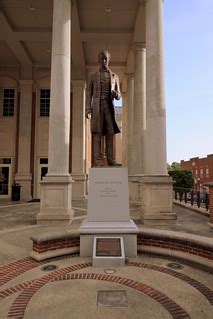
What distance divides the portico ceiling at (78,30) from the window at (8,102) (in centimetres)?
217

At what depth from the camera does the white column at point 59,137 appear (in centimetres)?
1015

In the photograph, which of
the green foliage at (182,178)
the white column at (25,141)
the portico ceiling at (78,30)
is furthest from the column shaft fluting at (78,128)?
the green foliage at (182,178)

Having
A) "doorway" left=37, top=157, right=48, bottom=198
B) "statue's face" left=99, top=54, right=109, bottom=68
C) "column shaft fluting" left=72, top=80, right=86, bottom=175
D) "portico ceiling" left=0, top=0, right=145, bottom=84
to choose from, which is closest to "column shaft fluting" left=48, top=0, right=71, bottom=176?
"portico ceiling" left=0, top=0, right=145, bottom=84

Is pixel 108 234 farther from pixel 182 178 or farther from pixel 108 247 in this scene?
pixel 182 178

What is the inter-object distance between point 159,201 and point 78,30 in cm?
1215

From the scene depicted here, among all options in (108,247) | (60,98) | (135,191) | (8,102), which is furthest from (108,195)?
(8,102)

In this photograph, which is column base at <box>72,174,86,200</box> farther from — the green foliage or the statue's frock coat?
the statue's frock coat

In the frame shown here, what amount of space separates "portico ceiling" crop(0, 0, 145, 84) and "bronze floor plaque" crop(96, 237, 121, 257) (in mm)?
11981

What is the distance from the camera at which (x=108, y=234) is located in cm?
618

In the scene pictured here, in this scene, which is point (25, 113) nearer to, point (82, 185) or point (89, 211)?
point (82, 185)

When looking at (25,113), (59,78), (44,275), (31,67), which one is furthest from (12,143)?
(44,275)

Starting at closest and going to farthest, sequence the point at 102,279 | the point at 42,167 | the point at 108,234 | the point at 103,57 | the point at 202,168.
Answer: the point at 102,279
the point at 108,234
the point at 103,57
the point at 42,167
the point at 202,168

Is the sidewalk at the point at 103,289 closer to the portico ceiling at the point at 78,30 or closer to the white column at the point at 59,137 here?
the white column at the point at 59,137

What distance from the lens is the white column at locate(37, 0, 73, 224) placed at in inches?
400
